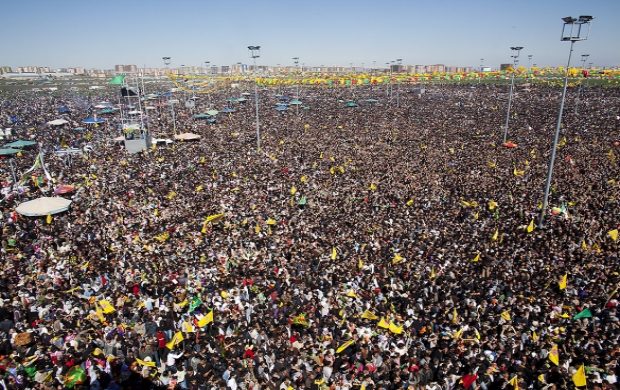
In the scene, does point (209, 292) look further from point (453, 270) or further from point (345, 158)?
point (345, 158)

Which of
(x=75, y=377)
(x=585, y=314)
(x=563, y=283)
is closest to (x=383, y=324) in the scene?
(x=585, y=314)

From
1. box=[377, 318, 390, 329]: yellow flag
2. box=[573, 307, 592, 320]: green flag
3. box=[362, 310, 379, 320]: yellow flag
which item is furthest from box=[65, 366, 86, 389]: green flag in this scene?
box=[573, 307, 592, 320]: green flag

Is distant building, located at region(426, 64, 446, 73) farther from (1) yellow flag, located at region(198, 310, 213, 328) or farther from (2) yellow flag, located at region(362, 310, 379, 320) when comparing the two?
(1) yellow flag, located at region(198, 310, 213, 328)

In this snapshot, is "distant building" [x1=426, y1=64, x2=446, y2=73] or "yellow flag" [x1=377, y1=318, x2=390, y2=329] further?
"distant building" [x1=426, y1=64, x2=446, y2=73]

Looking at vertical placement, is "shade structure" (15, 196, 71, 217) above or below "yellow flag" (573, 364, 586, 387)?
above

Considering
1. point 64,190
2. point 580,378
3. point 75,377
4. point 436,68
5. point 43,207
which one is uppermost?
point 436,68

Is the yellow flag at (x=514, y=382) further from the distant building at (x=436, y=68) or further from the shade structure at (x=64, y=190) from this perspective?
the distant building at (x=436, y=68)

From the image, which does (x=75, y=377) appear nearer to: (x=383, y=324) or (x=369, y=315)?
(x=369, y=315)
